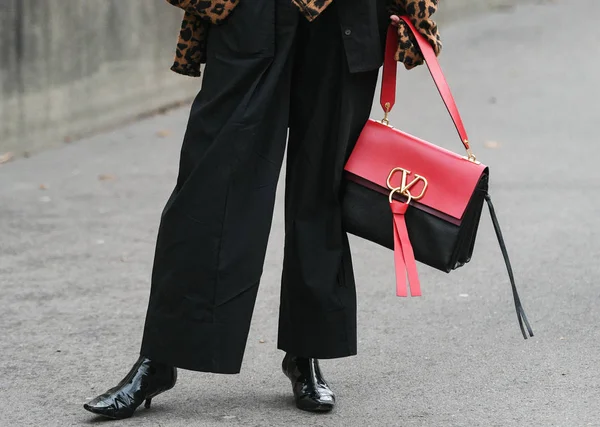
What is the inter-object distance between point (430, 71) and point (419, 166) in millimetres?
267

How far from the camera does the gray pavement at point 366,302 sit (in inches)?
145

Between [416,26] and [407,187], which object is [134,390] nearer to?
[407,187]

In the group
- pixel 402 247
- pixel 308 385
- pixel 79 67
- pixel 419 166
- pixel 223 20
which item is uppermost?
pixel 223 20

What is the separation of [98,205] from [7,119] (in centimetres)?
132

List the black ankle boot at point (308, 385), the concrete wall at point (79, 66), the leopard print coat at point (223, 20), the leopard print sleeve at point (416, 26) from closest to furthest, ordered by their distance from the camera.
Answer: the leopard print coat at point (223, 20), the leopard print sleeve at point (416, 26), the black ankle boot at point (308, 385), the concrete wall at point (79, 66)

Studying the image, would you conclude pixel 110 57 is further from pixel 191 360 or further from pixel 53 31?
pixel 191 360

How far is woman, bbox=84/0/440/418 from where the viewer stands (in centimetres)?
329

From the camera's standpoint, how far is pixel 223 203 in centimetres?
333

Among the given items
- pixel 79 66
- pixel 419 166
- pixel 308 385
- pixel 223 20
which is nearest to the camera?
pixel 223 20

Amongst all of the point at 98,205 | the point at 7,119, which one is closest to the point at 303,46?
the point at 98,205

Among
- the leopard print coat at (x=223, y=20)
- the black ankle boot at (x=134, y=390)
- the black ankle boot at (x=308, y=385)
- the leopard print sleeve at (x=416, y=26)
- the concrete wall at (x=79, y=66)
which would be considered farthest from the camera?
the concrete wall at (x=79, y=66)

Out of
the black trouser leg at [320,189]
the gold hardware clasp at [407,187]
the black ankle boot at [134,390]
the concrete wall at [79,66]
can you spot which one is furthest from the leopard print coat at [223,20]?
the concrete wall at [79,66]

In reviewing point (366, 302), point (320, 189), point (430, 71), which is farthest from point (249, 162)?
point (366, 302)

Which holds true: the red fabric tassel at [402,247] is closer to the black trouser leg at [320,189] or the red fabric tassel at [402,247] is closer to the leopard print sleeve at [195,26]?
the black trouser leg at [320,189]
